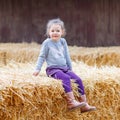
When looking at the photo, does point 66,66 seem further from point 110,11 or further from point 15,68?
point 110,11

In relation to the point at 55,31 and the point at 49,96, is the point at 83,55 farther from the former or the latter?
the point at 49,96

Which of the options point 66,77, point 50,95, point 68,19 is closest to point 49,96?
point 50,95

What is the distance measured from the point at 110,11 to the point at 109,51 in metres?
1.84

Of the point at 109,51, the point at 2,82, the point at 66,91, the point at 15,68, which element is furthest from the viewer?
the point at 109,51

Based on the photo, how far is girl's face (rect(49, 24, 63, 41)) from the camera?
5.98 meters

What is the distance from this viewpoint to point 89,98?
6.00 metres

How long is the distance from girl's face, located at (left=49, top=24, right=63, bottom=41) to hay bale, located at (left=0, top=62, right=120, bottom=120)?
0.40 metres

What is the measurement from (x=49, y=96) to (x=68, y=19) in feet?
21.3

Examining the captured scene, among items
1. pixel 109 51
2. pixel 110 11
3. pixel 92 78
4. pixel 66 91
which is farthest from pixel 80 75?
pixel 110 11

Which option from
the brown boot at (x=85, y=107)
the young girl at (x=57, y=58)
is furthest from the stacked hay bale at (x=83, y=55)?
the brown boot at (x=85, y=107)

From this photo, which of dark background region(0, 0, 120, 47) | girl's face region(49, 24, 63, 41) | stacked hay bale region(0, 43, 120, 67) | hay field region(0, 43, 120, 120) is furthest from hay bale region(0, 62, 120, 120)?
dark background region(0, 0, 120, 47)

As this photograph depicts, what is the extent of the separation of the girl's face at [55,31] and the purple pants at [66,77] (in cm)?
33

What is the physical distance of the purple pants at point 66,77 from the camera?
221 inches

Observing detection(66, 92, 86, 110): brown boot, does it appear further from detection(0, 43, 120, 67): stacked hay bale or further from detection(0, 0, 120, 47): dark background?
detection(0, 0, 120, 47): dark background
